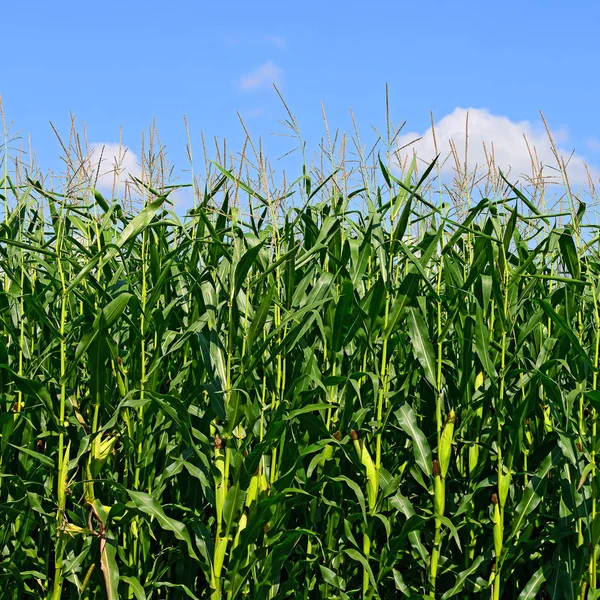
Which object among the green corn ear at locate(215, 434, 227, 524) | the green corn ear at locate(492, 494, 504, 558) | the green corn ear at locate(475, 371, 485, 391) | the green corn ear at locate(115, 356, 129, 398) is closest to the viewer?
the green corn ear at locate(215, 434, 227, 524)

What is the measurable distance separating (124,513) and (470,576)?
1533mm

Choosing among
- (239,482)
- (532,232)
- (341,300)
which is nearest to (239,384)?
(239,482)

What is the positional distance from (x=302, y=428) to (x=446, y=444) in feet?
2.05

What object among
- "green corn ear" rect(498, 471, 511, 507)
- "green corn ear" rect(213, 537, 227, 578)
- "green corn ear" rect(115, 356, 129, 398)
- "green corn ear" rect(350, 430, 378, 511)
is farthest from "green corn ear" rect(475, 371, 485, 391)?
"green corn ear" rect(115, 356, 129, 398)

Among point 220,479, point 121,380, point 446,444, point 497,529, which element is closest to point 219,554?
point 220,479

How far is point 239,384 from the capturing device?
279 centimetres

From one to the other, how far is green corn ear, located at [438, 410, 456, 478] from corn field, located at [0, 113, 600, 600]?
0.5 inches

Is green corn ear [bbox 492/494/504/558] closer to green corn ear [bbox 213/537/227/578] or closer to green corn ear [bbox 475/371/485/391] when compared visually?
green corn ear [bbox 475/371/485/391]

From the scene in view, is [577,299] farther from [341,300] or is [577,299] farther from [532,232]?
[341,300]

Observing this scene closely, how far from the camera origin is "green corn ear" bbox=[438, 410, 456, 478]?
10.0 ft

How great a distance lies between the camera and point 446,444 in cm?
308

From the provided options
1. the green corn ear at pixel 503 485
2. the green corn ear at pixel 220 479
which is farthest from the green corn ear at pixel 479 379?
the green corn ear at pixel 220 479

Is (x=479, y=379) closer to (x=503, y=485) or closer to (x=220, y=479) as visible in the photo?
(x=503, y=485)

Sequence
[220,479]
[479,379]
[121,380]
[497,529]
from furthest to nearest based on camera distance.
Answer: [479,379] < [121,380] < [497,529] < [220,479]
